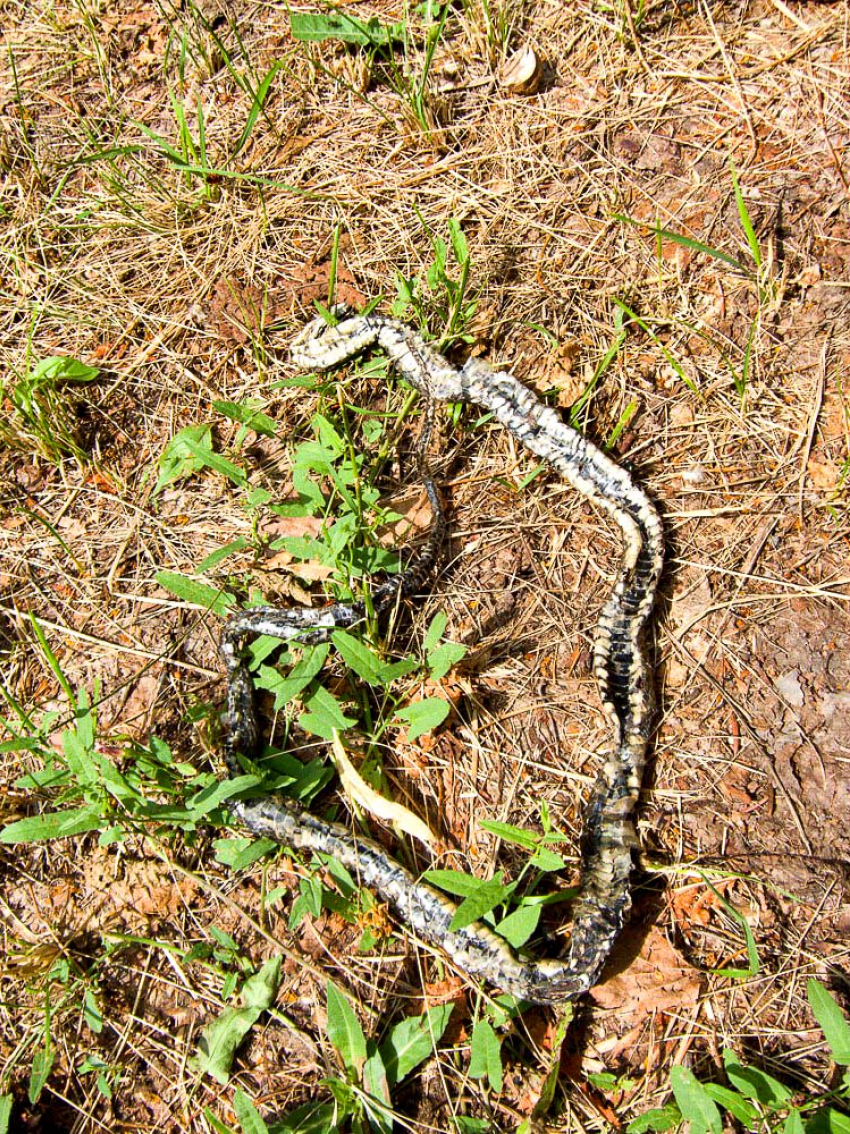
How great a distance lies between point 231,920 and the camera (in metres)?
2.37

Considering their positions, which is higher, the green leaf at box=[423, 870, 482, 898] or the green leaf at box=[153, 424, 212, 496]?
the green leaf at box=[153, 424, 212, 496]

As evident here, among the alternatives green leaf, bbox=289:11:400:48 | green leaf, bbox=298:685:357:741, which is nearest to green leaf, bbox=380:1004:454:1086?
green leaf, bbox=298:685:357:741

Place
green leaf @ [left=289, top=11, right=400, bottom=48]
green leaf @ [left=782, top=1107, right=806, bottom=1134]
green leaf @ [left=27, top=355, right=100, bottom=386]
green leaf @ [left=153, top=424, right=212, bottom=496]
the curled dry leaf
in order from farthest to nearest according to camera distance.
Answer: green leaf @ [left=289, top=11, right=400, bottom=48] → the curled dry leaf → green leaf @ [left=27, top=355, right=100, bottom=386] → green leaf @ [left=153, top=424, right=212, bottom=496] → green leaf @ [left=782, top=1107, right=806, bottom=1134]

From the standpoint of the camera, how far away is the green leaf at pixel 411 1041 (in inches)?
82.8

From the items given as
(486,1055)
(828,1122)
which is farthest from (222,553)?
(828,1122)

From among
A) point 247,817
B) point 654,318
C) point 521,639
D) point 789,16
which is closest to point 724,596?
point 521,639

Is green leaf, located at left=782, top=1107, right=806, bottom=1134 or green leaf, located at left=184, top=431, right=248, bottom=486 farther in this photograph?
green leaf, located at left=184, top=431, right=248, bottom=486

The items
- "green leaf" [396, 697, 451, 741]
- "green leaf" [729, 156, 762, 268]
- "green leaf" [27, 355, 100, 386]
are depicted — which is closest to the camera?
"green leaf" [396, 697, 451, 741]

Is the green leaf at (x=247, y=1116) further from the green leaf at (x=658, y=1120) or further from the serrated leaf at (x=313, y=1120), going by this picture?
the green leaf at (x=658, y=1120)

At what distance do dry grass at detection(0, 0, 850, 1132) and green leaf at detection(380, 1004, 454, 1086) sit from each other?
54 millimetres

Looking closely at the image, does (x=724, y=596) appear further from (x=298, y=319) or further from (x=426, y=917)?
(x=298, y=319)

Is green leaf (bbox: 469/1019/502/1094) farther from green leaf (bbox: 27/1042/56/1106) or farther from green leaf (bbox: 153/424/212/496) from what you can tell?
green leaf (bbox: 153/424/212/496)

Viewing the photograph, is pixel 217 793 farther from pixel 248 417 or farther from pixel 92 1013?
pixel 248 417

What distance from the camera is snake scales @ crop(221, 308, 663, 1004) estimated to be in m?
2.16
